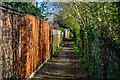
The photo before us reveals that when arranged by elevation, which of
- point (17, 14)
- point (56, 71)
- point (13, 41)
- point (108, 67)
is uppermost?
point (17, 14)

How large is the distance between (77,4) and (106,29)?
9913 millimetres

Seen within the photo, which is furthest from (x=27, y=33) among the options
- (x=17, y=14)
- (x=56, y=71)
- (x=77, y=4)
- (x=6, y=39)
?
(x=77, y=4)

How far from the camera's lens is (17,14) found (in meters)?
8.30

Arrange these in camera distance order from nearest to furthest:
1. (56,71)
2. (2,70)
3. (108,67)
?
(2,70) < (108,67) < (56,71)

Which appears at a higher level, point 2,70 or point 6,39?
point 6,39

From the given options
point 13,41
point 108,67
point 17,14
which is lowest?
point 108,67

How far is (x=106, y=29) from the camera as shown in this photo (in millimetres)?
8680

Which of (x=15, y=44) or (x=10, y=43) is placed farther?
(x=15, y=44)

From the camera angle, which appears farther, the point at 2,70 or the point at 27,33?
the point at 27,33

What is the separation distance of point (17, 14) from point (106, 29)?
7.81ft

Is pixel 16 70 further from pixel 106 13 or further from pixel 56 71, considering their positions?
pixel 56 71

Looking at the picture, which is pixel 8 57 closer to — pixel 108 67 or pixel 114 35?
pixel 108 67

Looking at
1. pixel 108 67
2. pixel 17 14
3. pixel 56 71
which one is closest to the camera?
pixel 108 67

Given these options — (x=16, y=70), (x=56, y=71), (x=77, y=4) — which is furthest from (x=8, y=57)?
(x=77, y=4)
